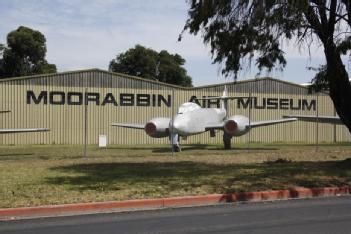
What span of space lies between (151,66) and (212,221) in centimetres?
6955

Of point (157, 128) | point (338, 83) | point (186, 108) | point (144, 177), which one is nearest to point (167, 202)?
point (144, 177)

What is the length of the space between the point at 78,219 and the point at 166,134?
20024 millimetres

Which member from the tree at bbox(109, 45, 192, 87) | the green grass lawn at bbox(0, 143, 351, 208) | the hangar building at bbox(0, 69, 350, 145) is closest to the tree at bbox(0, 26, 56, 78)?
the tree at bbox(109, 45, 192, 87)

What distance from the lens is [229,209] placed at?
39.0ft

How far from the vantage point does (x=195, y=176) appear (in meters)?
16.0

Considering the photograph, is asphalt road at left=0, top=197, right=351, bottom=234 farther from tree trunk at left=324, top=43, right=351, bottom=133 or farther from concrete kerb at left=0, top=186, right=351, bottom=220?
tree trunk at left=324, top=43, right=351, bottom=133

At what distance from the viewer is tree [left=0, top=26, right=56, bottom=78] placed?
63688mm

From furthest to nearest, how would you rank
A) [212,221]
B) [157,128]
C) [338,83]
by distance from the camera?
[157,128] → [338,83] → [212,221]

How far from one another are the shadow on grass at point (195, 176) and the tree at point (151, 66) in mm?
59922

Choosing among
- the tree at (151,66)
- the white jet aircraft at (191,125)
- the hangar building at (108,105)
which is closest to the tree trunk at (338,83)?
the white jet aircraft at (191,125)

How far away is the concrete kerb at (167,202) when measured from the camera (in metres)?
11.3

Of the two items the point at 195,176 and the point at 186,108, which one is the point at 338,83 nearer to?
the point at 195,176

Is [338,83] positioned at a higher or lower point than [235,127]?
higher

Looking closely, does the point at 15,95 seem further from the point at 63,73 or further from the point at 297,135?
the point at 297,135
